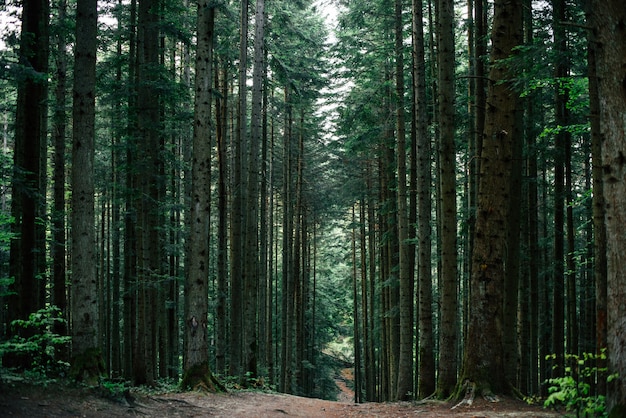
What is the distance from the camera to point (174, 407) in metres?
8.27

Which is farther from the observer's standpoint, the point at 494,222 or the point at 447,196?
the point at 447,196

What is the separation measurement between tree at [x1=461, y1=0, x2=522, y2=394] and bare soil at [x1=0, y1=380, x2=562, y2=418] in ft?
1.94

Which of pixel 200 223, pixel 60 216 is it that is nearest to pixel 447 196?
pixel 200 223

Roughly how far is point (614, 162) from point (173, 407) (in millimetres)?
6955

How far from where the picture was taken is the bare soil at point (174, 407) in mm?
6246

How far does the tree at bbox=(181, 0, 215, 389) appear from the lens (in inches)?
438

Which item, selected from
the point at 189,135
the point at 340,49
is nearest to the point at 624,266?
the point at 340,49

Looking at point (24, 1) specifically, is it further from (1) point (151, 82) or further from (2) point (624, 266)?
(2) point (624, 266)

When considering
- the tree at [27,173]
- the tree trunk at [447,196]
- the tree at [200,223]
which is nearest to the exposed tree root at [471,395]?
the tree trunk at [447,196]

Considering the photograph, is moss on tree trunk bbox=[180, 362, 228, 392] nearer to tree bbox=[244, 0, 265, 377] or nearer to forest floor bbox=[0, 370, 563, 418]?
forest floor bbox=[0, 370, 563, 418]

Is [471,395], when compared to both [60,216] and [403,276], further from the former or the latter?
[60,216]

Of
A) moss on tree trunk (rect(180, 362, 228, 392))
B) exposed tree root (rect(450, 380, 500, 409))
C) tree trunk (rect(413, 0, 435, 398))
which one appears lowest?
moss on tree trunk (rect(180, 362, 228, 392))

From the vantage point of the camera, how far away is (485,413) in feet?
25.2

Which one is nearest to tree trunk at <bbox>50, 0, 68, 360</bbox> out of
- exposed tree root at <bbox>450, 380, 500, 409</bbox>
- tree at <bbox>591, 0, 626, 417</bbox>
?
exposed tree root at <bbox>450, 380, 500, 409</bbox>
